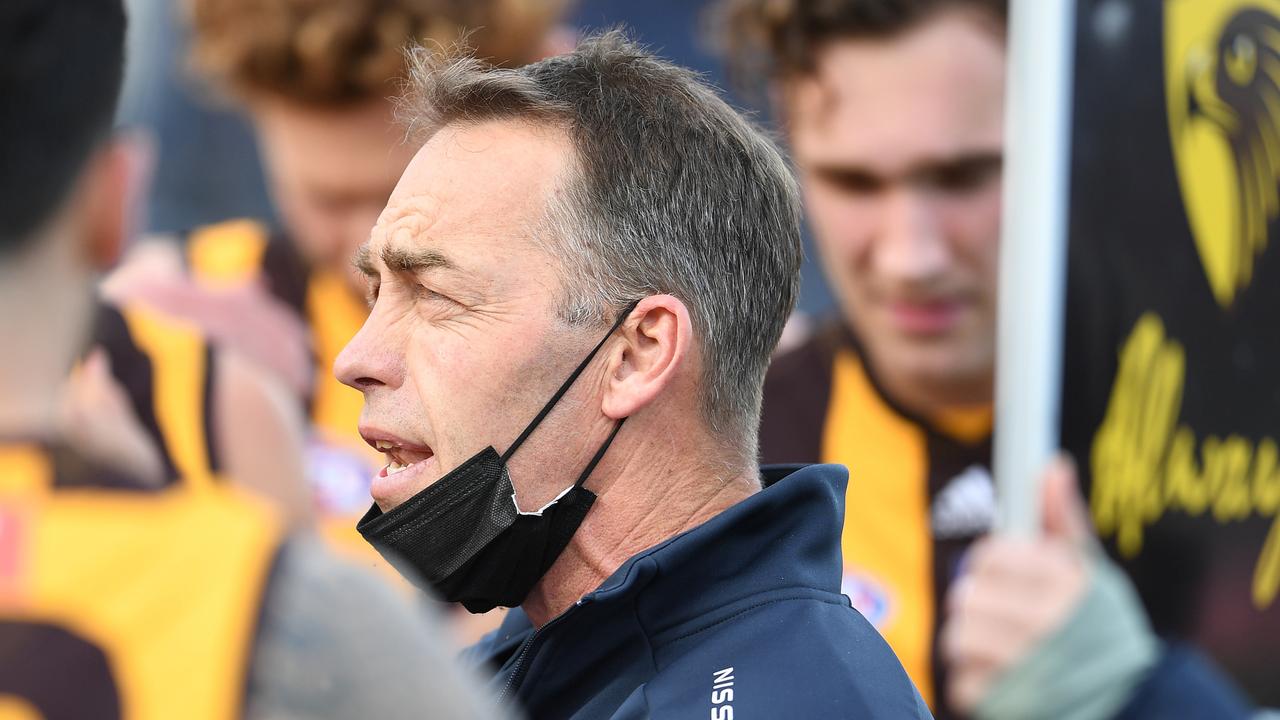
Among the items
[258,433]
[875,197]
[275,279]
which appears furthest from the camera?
[275,279]

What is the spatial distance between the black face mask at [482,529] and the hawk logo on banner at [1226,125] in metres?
1.85

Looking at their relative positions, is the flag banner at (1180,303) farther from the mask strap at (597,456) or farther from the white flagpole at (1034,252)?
the mask strap at (597,456)

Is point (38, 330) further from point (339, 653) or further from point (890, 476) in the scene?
point (890, 476)

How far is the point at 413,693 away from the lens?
1.00 m

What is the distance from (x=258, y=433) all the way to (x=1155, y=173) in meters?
2.03

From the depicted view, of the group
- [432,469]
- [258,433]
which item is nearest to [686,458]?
[432,469]

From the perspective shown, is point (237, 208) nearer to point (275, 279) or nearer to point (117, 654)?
point (275, 279)

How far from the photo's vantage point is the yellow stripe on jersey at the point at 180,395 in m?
3.07

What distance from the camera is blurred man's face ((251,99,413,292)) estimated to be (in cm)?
394

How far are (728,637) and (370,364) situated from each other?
0.61 metres

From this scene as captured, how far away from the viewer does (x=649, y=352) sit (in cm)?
203

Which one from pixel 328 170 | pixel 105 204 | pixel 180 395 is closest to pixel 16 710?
pixel 105 204

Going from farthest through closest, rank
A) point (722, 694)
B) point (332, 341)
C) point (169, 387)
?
point (332, 341) → point (169, 387) → point (722, 694)

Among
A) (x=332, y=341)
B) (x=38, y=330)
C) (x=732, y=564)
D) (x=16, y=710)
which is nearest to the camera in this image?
(x=16, y=710)
